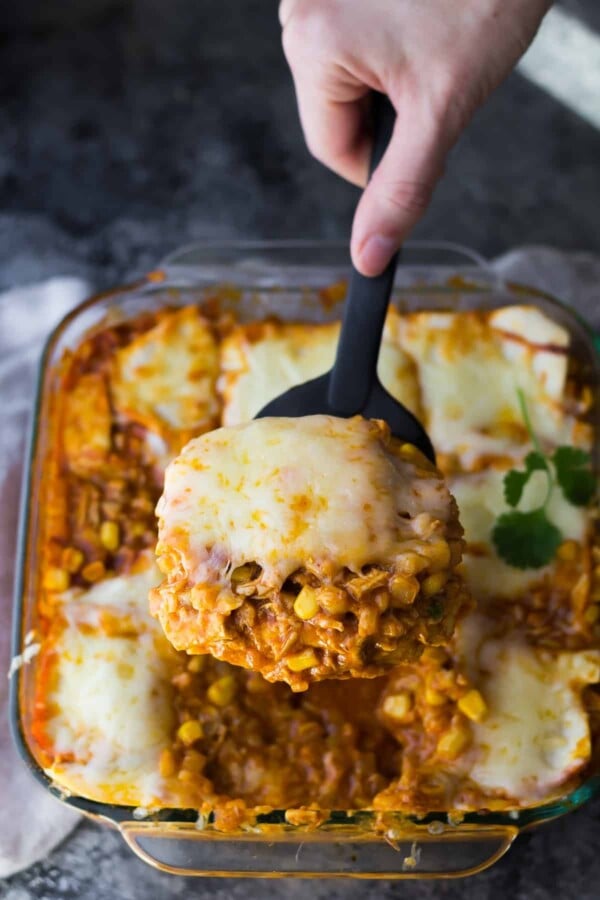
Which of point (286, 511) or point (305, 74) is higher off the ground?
point (305, 74)

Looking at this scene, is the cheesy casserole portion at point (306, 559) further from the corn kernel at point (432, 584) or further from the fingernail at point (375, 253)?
the fingernail at point (375, 253)

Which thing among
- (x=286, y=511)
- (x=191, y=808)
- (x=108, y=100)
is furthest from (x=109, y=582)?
(x=108, y=100)

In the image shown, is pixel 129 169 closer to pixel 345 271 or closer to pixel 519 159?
pixel 345 271

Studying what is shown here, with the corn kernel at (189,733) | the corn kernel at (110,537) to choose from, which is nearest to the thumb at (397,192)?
the corn kernel at (110,537)

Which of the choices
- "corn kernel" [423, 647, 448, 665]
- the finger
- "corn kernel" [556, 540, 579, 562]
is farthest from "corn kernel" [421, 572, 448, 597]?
the finger

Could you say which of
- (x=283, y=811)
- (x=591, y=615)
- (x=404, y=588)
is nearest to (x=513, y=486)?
(x=591, y=615)

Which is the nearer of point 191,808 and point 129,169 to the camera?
point 191,808
